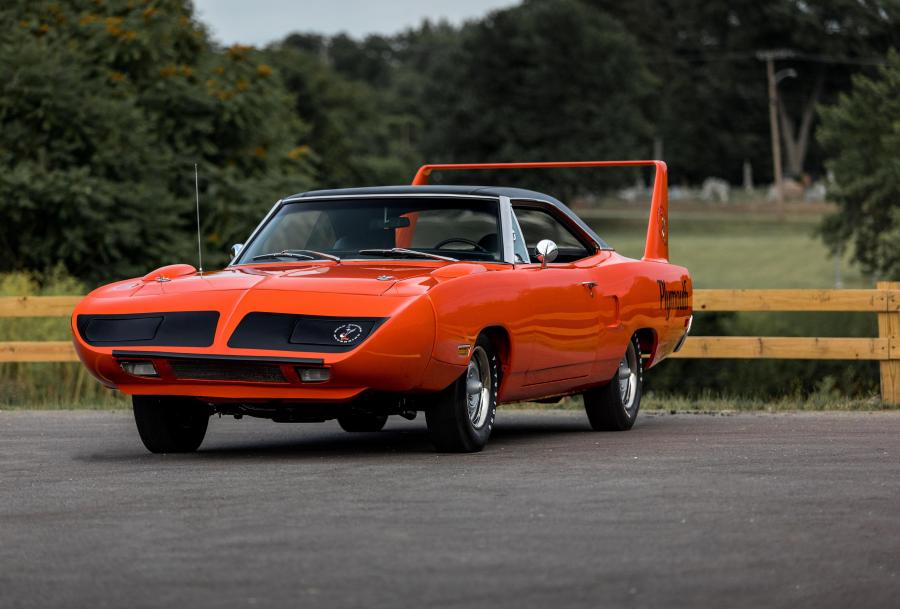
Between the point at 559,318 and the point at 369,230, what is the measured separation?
1.27 metres

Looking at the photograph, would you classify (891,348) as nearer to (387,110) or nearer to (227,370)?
(227,370)

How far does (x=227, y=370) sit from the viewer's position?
10195 mm

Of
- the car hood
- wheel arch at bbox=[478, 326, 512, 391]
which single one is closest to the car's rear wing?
wheel arch at bbox=[478, 326, 512, 391]

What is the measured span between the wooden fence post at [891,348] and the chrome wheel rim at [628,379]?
3.30m

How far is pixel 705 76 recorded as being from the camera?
395 feet

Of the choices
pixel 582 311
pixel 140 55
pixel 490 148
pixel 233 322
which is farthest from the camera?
pixel 490 148

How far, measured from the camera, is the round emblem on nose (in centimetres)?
1002

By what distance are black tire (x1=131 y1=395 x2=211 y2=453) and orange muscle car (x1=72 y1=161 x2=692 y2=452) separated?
11 mm

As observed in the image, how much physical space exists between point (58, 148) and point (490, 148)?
248 feet

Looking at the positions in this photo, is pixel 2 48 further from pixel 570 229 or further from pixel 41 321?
pixel 570 229

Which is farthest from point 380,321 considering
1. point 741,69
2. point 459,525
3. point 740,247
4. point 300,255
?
point 741,69

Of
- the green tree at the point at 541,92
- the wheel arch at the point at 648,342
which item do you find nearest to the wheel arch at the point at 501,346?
the wheel arch at the point at 648,342

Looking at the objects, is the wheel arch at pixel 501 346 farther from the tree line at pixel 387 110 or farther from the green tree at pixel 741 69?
the green tree at pixel 741 69

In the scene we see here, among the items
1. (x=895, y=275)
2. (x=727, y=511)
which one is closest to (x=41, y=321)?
(x=727, y=511)
